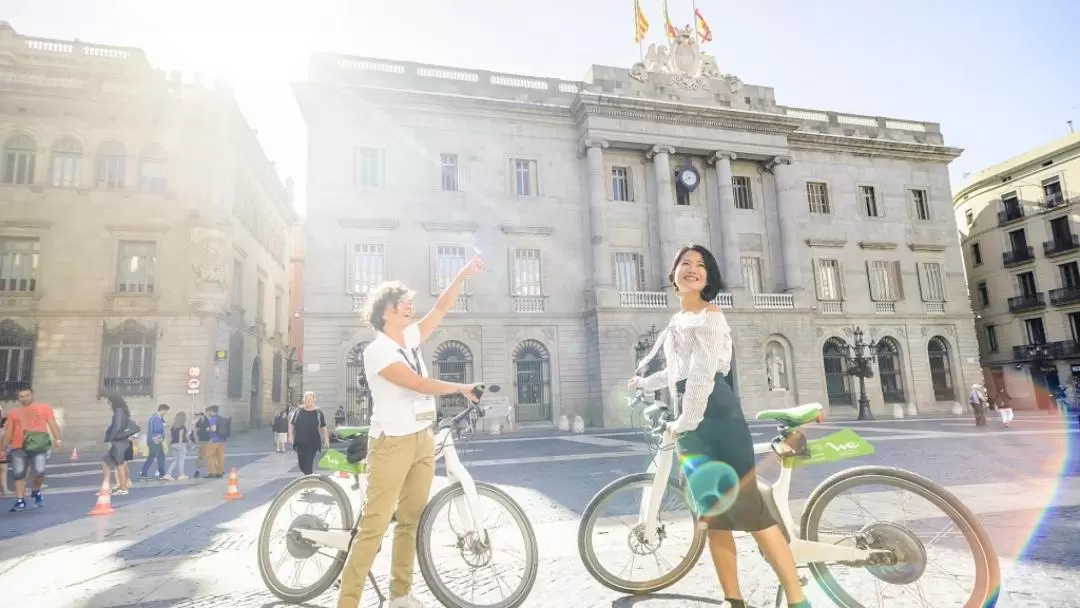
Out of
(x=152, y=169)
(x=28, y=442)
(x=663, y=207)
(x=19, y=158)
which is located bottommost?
(x=28, y=442)

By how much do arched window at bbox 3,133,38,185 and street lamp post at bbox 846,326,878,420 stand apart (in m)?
33.3

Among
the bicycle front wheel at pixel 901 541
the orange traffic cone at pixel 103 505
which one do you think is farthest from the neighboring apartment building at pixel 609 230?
the bicycle front wheel at pixel 901 541

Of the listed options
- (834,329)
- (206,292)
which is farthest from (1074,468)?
(206,292)

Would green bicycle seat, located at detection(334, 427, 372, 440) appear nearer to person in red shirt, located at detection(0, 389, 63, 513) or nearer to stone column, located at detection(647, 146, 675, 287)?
person in red shirt, located at detection(0, 389, 63, 513)

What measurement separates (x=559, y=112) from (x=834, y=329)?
16386 mm

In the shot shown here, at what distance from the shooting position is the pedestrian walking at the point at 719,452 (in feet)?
8.88

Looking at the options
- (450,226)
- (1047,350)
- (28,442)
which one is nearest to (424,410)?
(28,442)

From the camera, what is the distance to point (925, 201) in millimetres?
29391

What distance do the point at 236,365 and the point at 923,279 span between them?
109ft

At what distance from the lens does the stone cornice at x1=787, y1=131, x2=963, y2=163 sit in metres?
27.6

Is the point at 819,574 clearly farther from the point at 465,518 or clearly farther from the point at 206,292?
the point at 206,292

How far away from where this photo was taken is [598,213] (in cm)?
2366

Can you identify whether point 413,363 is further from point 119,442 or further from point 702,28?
point 702,28

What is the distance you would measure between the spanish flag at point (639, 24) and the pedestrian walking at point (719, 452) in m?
26.4
